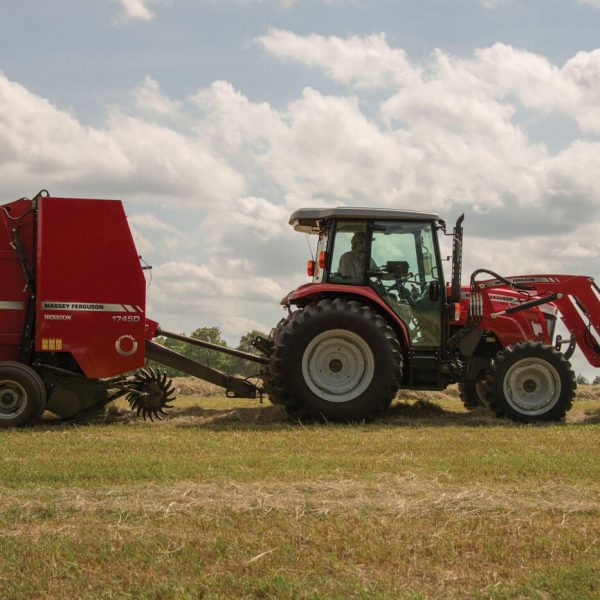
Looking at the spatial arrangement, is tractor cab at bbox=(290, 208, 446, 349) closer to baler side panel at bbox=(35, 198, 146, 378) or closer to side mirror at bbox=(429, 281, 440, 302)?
side mirror at bbox=(429, 281, 440, 302)

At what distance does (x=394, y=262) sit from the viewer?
11.4 meters

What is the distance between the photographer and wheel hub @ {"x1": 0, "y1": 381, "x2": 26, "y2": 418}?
34.6ft

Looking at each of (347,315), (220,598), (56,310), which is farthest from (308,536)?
(56,310)

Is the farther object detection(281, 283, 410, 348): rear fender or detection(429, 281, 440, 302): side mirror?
detection(429, 281, 440, 302): side mirror

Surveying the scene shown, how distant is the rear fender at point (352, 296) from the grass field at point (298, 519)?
8.53ft

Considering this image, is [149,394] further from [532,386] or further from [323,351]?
[532,386]

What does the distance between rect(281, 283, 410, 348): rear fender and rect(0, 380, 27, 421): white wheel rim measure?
362 centimetres

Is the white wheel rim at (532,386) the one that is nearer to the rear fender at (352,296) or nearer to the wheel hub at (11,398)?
the rear fender at (352,296)

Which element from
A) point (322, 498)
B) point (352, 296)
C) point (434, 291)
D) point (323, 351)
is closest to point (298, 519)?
point (322, 498)

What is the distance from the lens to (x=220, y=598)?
4.23 m

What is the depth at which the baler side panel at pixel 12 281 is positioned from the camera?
11.0 meters

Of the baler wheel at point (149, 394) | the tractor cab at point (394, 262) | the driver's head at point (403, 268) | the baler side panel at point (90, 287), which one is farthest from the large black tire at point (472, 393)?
the baler side panel at point (90, 287)

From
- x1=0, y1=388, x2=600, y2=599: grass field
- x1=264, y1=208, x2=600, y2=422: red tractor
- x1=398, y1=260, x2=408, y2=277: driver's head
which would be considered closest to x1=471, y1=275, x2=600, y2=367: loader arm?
x1=264, y1=208, x2=600, y2=422: red tractor

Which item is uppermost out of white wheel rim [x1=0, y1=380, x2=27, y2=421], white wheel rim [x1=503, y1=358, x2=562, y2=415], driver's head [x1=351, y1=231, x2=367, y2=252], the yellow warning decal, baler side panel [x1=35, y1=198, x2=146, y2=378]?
driver's head [x1=351, y1=231, x2=367, y2=252]
